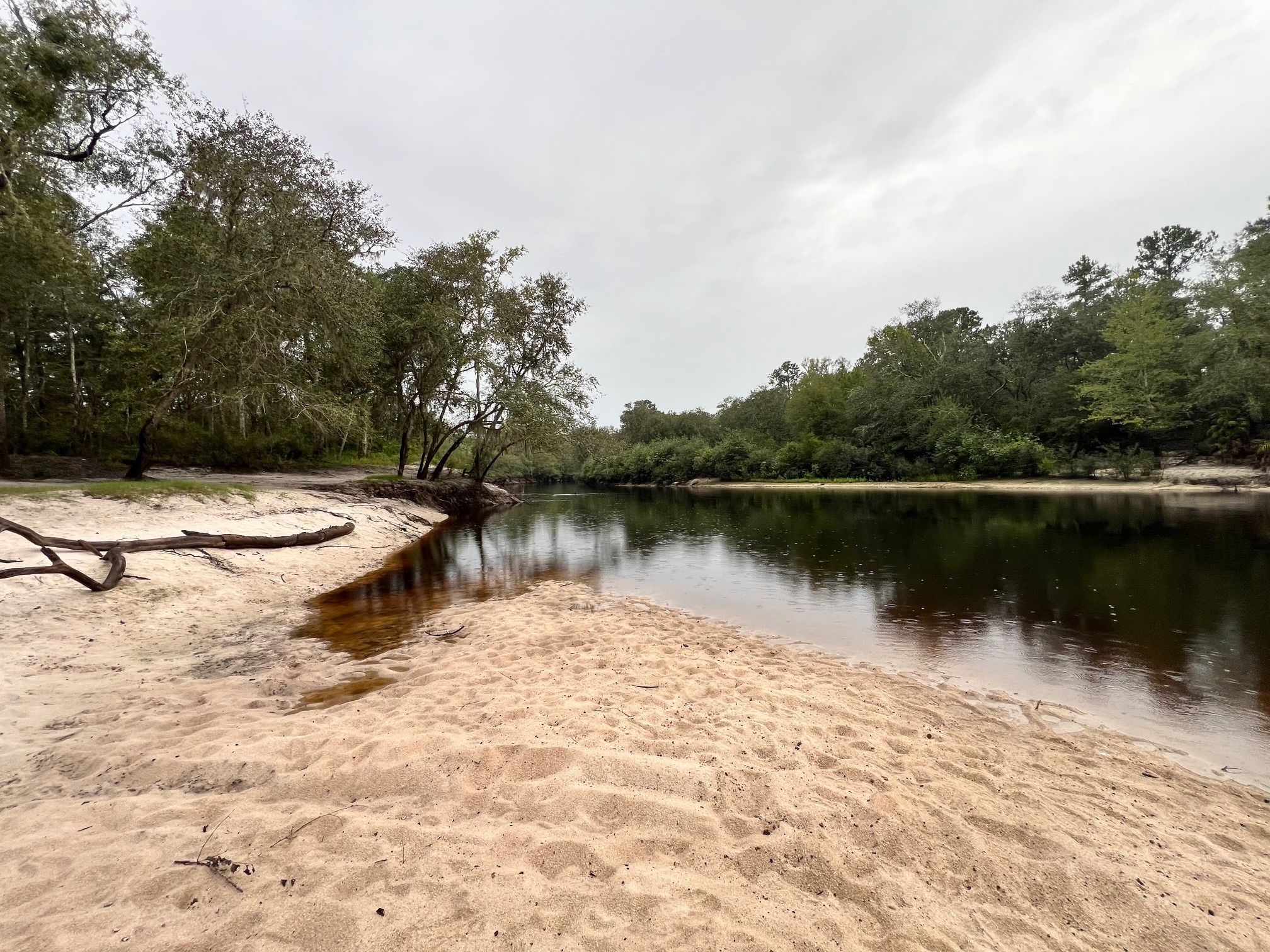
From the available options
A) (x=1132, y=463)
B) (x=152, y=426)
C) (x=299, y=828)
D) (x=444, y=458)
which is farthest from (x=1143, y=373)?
(x=152, y=426)

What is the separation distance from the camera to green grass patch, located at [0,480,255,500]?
10.8 meters

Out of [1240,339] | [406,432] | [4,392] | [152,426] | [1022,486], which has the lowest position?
[1022,486]

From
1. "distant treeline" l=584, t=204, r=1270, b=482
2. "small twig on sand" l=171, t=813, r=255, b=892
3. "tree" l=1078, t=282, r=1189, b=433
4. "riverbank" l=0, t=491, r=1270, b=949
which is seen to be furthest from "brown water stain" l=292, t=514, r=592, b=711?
"tree" l=1078, t=282, r=1189, b=433

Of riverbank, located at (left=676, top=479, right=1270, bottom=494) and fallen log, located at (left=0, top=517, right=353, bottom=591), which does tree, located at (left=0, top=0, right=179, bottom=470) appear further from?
riverbank, located at (left=676, top=479, right=1270, bottom=494)

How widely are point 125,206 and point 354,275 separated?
9510mm

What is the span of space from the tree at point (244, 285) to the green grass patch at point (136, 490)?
13.4ft

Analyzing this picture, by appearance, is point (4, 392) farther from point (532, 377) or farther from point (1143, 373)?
point (1143, 373)

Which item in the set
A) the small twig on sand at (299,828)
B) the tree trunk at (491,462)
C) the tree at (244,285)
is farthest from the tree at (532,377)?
the small twig on sand at (299,828)

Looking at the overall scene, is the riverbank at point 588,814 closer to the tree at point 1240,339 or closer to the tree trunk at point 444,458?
the tree trunk at point 444,458

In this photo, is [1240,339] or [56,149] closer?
[56,149]

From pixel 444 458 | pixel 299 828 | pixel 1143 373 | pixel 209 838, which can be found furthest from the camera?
pixel 1143 373

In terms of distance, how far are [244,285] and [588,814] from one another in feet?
66.3

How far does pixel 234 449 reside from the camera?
26516mm

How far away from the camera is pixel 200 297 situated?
16.5 m
